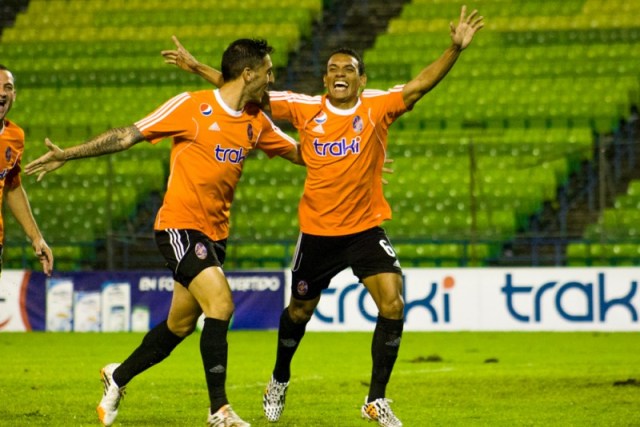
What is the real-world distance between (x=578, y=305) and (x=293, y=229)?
18.0 feet

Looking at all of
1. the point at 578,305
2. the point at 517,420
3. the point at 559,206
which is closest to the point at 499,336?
the point at 578,305

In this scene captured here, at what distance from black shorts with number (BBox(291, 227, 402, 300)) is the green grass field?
887 millimetres

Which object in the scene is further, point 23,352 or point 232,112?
point 23,352

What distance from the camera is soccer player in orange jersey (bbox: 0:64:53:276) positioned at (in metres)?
7.42

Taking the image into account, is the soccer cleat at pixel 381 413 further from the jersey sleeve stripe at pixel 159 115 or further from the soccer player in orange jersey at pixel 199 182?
the jersey sleeve stripe at pixel 159 115

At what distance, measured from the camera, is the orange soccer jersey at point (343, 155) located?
25.4 ft

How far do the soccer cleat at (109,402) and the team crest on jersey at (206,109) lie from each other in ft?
5.53

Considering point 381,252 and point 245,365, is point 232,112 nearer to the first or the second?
point 381,252

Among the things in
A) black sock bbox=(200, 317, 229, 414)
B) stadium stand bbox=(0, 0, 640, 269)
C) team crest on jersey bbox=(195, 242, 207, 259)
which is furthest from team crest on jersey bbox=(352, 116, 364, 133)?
stadium stand bbox=(0, 0, 640, 269)

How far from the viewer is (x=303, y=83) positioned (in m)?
25.5

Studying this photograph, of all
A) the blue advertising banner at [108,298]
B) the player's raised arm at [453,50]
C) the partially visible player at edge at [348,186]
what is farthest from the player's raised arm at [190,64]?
the blue advertising banner at [108,298]

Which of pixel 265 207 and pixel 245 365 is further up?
pixel 265 207

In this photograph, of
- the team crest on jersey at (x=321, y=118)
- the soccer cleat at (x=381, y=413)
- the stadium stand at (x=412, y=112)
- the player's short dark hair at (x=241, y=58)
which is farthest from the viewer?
the stadium stand at (x=412, y=112)

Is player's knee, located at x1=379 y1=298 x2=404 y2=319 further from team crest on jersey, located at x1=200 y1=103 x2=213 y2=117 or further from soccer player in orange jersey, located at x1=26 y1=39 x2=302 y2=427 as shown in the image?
team crest on jersey, located at x1=200 y1=103 x2=213 y2=117
